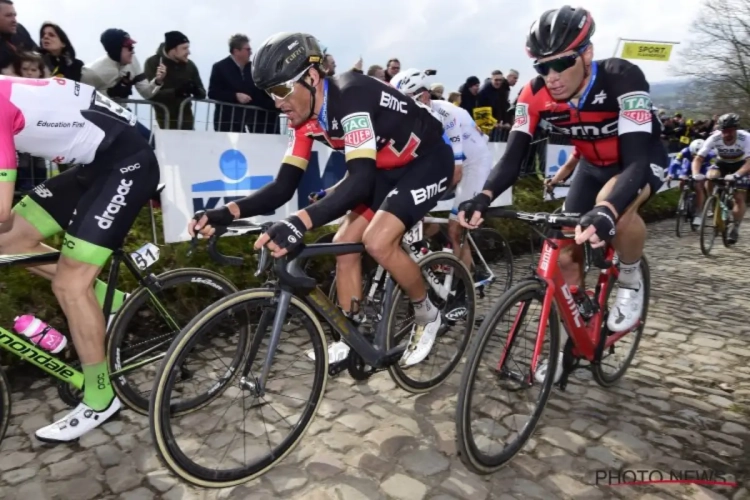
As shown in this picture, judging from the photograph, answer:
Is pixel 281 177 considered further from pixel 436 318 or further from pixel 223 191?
pixel 223 191

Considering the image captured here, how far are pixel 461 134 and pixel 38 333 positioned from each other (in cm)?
426

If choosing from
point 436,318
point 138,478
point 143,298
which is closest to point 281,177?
point 143,298

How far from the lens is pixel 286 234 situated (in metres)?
2.60

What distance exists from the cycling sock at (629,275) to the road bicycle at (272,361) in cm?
110

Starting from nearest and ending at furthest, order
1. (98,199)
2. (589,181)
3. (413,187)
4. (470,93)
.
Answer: (98,199) < (413,187) < (589,181) < (470,93)

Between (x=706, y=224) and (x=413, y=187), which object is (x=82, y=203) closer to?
(x=413, y=187)

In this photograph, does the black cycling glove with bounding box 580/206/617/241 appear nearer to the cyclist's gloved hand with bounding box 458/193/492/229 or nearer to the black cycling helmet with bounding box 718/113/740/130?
the cyclist's gloved hand with bounding box 458/193/492/229

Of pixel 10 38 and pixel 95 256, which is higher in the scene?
pixel 10 38

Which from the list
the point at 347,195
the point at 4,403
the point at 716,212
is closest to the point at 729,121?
the point at 716,212

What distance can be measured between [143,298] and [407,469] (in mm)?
1984

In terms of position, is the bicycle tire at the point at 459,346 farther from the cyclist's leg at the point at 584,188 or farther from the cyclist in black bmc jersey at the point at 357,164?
the cyclist's leg at the point at 584,188

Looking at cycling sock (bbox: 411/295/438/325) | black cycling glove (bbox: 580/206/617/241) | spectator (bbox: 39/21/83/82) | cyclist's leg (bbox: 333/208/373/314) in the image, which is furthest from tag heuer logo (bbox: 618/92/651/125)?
spectator (bbox: 39/21/83/82)

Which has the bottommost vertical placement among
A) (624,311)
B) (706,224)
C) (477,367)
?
(477,367)

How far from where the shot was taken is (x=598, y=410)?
3.84 metres
